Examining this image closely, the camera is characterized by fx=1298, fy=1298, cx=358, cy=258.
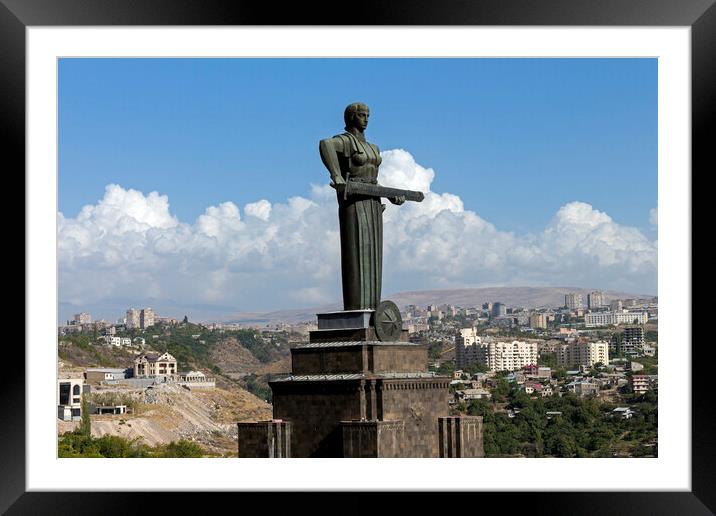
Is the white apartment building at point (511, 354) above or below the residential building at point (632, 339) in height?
below

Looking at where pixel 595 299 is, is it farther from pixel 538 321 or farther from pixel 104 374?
pixel 104 374

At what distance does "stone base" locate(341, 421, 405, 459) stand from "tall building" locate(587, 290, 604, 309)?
→ 45376mm

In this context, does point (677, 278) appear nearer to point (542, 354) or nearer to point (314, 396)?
point (314, 396)

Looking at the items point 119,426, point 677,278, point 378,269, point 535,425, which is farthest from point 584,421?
point 677,278

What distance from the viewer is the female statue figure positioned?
20.9 m

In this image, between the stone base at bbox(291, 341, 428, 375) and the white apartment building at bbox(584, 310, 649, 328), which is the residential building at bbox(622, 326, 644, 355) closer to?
the white apartment building at bbox(584, 310, 649, 328)

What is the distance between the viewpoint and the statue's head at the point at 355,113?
21109mm

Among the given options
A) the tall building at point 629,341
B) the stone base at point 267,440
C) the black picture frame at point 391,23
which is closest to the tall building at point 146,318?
the tall building at point 629,341

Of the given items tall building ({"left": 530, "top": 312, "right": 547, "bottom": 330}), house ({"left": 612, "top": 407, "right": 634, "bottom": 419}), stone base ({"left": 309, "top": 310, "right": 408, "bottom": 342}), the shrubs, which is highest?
stone base ({"left": 309, "top": 310, "right": 408, "bottom": 342})

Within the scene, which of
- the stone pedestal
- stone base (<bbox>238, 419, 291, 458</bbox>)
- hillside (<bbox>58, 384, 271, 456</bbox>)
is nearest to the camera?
the stone pedestal

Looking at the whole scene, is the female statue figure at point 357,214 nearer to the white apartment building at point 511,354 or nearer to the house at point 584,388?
the house at point 584,388

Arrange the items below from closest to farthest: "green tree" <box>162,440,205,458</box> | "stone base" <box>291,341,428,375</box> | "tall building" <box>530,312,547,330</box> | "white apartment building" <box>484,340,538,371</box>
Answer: "stone base" <box>291,341,428,375</box>
"green tree" <box>162,440,205,458</box>
"white apartment building" <box>484,340,538,371</box>
"tall building" <box>530,312,547,330</box>

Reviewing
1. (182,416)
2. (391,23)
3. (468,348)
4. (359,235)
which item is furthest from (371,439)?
(468,348)

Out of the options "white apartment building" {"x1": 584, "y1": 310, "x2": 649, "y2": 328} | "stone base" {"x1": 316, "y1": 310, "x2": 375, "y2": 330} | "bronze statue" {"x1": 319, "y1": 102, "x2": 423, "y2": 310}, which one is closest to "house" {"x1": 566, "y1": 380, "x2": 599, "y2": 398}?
"white apartment building" {"x1": 584, "y1": 310, "x2": 649, "y2": 328}
